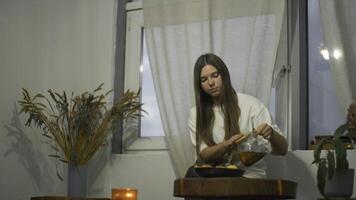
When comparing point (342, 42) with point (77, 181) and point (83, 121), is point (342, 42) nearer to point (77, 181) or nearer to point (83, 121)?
point (83, 121)

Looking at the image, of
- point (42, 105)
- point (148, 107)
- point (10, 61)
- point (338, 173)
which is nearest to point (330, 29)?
point (338, 173)

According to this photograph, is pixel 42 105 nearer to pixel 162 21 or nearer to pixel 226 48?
pixel 162 21

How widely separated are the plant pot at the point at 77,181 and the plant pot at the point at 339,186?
1.33 metres

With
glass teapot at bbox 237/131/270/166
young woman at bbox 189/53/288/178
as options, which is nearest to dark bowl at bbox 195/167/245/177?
glass teapot at bbox 237/131/270/166

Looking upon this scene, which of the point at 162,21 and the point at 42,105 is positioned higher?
the point at 162,21

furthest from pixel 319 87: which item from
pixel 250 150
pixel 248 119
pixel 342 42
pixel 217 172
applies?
pixel 217 172

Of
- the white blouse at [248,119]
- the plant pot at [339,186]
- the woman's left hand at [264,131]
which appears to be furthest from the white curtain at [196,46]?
the plant pot at [339,186]

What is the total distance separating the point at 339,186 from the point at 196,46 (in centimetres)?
109

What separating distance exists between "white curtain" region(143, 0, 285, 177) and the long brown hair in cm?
25

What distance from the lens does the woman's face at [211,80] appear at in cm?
234

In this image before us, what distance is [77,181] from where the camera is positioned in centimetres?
279

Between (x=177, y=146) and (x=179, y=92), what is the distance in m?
0.29

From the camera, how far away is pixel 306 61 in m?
2.71

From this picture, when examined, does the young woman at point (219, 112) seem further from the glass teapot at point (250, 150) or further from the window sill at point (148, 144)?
the window sill at point (148, 144)
